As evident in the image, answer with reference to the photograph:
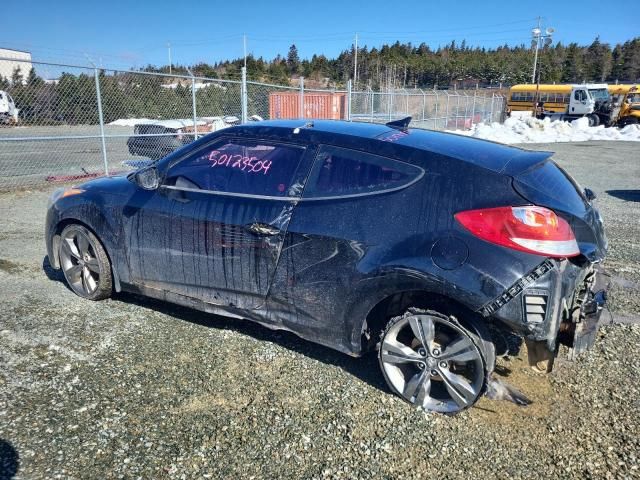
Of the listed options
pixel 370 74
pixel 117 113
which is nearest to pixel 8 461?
pixel 117 113

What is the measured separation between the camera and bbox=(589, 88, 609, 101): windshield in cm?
3394

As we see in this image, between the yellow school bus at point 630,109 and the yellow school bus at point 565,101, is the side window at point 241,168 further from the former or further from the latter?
the yellow school bus at point 565,101

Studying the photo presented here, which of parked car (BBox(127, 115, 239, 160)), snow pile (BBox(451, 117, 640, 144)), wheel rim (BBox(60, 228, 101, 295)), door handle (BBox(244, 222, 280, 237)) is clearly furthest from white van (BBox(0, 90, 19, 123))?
snow pile (BBox(451, 117, 640, 144))

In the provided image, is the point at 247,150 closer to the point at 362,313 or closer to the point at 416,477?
the point at 362,313

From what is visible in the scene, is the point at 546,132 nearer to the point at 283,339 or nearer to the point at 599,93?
the point at 599,93

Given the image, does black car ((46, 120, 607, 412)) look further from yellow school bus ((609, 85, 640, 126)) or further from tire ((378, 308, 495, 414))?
yellow school bus ((609, 85, 640, 126))

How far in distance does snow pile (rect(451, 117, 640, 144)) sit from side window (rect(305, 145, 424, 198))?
23.4 metres

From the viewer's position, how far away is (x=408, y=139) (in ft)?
10.5

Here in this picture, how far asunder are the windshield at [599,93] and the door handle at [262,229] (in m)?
37.2

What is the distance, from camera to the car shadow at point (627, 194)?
9.82m

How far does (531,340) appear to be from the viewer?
8.76ft

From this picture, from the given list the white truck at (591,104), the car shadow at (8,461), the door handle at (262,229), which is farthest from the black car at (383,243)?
the white truck at (591,104)

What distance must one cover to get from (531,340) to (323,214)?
138cm

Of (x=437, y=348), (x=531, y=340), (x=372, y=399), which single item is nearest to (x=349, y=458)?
(x=372, y=399)
